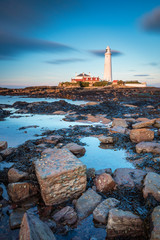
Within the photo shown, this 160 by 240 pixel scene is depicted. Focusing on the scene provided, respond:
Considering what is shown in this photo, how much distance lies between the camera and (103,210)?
2588 millimetres

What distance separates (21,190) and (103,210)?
1.50 meters

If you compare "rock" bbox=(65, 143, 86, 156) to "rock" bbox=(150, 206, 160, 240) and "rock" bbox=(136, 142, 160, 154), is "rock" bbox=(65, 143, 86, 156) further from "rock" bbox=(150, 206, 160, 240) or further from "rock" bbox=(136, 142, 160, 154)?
"rock" bbox=(150, 206, 160, 240)

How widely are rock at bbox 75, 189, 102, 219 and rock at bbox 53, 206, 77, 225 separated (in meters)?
0.12

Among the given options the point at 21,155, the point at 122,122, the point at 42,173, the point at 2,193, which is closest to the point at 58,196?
the point at 42,173

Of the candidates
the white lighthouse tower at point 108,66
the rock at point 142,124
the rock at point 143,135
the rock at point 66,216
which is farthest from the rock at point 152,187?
the white lighthouse tower at point 108,66

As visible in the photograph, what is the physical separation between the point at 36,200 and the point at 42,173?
23.0 inches

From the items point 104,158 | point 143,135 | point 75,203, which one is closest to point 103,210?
point 75,203

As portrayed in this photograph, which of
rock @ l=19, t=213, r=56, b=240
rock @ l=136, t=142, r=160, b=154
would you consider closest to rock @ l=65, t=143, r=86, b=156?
rock @ l=136, t=142, r=160, b=154

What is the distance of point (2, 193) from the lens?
3.15 metres

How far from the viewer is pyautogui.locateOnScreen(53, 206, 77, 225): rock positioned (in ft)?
8.37

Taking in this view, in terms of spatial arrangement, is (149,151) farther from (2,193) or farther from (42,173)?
(2,193)

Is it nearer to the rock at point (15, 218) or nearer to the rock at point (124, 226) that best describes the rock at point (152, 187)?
the rock at point (124, 226)

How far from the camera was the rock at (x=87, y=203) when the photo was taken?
2.71 metres

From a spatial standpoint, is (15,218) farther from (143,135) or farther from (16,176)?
(143,135)
